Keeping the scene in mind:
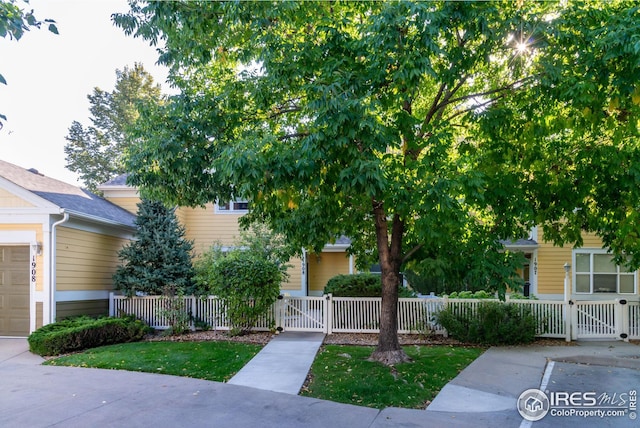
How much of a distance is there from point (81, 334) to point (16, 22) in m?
8.02

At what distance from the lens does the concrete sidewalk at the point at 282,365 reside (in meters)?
7.89

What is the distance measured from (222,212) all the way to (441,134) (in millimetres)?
12867

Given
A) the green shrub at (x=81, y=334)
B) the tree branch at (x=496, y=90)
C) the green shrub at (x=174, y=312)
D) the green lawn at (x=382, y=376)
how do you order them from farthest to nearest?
the green shrub at (x=174, y=312), the green shrub at (x=81, y=334), the tree branch at (x=496, y=90), the green lawn at (x=382, y=376)

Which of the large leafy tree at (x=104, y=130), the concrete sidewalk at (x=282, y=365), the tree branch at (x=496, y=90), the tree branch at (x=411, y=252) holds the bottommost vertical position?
the concrete sidewalk at (x=282, y=365)

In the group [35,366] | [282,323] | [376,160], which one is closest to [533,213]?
[376,160]

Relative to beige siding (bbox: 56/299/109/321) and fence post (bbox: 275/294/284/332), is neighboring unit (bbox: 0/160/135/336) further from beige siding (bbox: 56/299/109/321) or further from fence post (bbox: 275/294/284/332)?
fence post (bbox: 275/294/284/332)

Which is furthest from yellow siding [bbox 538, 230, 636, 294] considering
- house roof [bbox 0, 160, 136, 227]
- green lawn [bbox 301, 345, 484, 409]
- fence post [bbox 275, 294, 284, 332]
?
house roof [bbox 0, 160, 136, 227]

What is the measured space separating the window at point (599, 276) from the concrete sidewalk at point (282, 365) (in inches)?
453

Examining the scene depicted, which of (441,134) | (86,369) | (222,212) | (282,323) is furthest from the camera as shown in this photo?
(222,212)

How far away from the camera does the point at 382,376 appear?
8039 mm

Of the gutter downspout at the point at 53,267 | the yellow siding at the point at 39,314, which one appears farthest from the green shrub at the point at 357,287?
the yellow siding at the point at 39,314

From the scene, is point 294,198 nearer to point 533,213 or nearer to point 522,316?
point 533,213

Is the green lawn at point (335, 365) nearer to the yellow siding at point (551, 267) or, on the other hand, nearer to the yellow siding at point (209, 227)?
the yellow siding at point (209, 227)

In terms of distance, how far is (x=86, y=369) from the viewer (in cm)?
888
